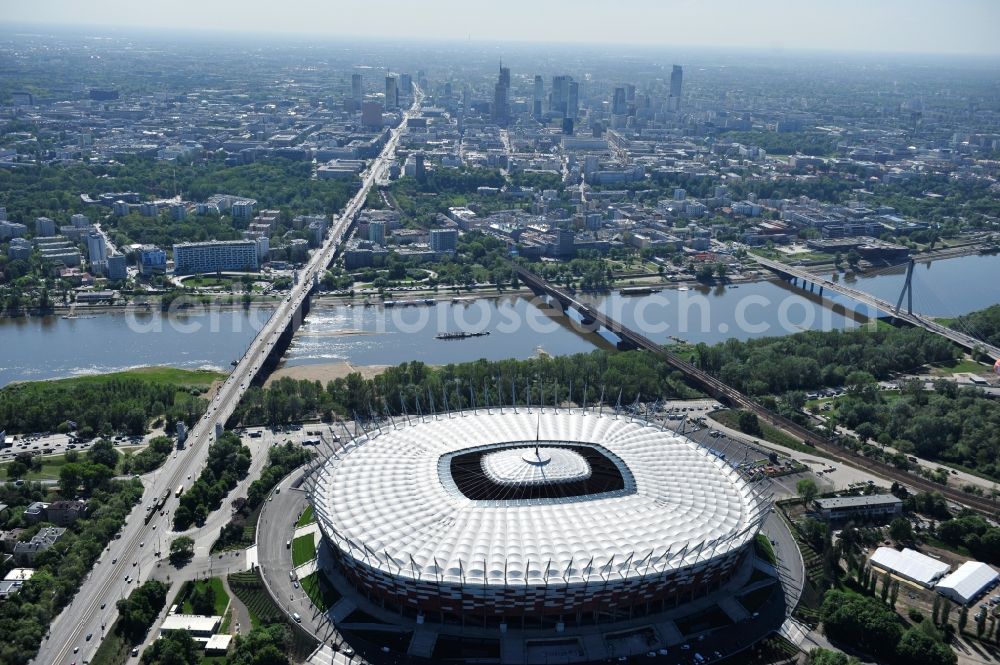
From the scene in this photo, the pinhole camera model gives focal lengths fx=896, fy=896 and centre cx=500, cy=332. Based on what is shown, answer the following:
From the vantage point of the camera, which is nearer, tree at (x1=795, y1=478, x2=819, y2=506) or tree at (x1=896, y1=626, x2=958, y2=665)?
tree at (x1=896, y1=626, x2=958, y2=665)

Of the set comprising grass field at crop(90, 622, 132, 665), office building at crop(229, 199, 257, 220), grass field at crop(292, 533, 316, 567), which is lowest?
grass field at crop(90, 622, 132, 665)

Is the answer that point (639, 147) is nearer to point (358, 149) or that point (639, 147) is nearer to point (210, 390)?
point (358, 149)

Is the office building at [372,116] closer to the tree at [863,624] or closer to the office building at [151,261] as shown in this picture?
the office building at [151,261]

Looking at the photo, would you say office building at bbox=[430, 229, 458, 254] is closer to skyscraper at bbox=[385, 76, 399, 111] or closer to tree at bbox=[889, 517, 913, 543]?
tree at bbox=[889, 517, 913, 543]

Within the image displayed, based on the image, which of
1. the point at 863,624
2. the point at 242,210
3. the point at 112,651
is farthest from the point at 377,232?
the point at 863,624

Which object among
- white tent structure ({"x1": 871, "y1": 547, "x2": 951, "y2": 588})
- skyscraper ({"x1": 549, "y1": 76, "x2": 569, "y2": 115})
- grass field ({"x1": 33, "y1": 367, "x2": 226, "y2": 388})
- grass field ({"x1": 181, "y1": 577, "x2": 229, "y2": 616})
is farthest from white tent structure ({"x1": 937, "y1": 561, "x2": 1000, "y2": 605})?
skyscraper ({"x1": 549, "y1": 76, "x2": 569, "y2": 115})

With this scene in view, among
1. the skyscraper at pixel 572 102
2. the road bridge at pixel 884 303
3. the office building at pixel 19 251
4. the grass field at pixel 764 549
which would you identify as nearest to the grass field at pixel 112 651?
the grass field at pixel 764 549
